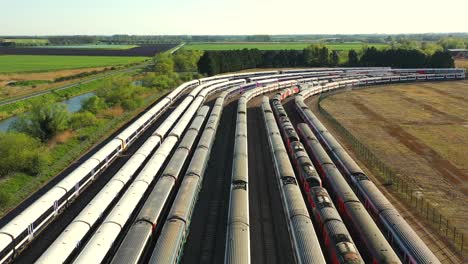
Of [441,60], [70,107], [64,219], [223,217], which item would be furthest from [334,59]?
[64,219]

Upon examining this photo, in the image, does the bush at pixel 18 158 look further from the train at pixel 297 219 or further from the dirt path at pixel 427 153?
the dirt path at pixel 427 153

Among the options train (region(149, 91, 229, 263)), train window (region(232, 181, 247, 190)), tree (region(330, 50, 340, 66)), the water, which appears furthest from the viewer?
tree (region(330, 50, 340, 66))

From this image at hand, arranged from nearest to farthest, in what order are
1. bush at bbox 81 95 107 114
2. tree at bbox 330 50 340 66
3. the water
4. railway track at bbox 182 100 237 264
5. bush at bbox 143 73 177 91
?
railway track at bbox 182 100 237 264 < bush at bbox 81 95 107 114 < the water < bush at bbox 143 73 177 91 < tree at bbox 330 50 340 66

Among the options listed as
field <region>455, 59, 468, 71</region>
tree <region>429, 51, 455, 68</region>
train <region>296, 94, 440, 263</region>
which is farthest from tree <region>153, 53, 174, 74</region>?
field <region>455, 59, 468, 71</region>

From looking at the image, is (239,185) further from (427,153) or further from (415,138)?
(415,138)

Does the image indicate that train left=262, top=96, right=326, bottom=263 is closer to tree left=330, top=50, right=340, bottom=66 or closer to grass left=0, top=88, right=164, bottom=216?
grass left=0, top=88, right=164, bottom=216
